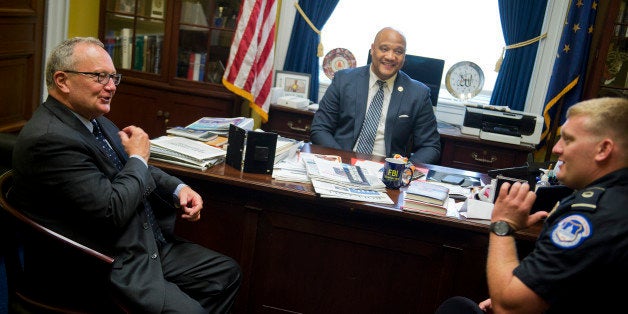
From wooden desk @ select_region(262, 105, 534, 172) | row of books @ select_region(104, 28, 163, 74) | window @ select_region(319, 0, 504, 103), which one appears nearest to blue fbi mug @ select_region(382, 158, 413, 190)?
wooden desk @ select_region(262, 105, 534, 172)

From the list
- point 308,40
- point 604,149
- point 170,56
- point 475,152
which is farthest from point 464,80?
point 604,149

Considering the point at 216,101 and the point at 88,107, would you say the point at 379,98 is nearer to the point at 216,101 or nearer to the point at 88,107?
the point at 216,101

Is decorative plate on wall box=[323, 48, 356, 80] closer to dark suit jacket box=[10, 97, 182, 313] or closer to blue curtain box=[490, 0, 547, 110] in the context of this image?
blue curtain box=[490, 0, 547, 110]

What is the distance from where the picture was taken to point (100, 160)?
1.77 metres

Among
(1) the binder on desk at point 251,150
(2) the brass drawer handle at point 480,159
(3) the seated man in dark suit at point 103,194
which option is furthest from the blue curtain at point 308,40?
(3) the seated man in dark suit at point 103,194

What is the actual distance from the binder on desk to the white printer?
2207 mm

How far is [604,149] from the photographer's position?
146cm

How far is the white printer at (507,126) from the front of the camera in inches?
159

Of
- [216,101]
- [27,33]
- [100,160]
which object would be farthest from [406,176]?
[27,33]

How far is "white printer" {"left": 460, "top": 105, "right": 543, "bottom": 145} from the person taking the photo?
13.3 feet

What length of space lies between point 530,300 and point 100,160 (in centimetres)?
129

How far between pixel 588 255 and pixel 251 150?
1326mm

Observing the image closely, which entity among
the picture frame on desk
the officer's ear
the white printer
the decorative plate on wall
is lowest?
the white printer

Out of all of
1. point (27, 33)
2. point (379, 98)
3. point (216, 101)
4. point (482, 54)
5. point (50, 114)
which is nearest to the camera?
point (50, 114)
